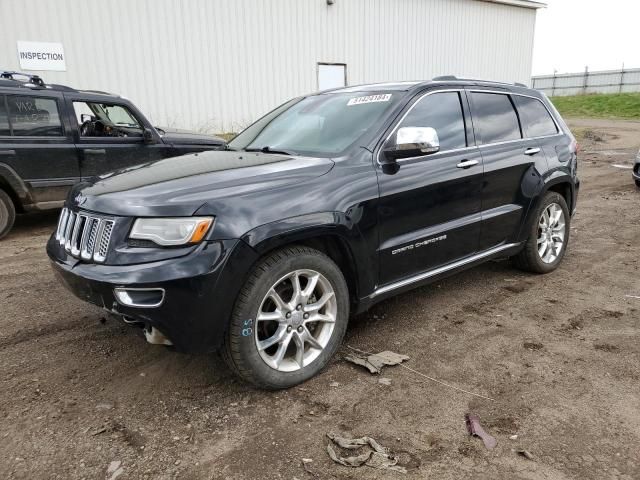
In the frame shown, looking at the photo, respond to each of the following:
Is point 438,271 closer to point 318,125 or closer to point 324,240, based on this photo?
point 324,240

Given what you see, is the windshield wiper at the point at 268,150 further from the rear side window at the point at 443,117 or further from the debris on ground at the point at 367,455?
the debris on ground at the point at 367,455

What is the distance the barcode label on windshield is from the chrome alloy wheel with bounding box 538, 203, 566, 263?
6.76ft

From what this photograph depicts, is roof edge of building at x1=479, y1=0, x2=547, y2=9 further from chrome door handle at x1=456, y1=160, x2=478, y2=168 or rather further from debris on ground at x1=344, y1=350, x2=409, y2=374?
debris on ground at x1=344, y1=350, x2=409, y2=374

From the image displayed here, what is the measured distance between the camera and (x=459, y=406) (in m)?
2.85

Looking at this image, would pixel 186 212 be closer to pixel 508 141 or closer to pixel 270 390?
pixel 270 390

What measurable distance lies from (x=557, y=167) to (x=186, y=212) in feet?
12.1

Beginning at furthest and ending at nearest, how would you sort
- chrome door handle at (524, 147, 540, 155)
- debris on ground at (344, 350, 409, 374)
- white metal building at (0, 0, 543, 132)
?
white metal building at (0, 0, 543, 132) → chrome door handle at (524, 147, 540, 155) → debris on ground at (344, 350, 409, 374)

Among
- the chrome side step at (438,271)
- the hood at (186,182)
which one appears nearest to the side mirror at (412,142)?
the hood at (186,182)

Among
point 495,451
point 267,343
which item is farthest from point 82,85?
point 495,451

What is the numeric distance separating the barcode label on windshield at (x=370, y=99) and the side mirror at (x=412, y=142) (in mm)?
460

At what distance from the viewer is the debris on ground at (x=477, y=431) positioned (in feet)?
8.32

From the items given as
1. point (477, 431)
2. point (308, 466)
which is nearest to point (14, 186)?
point (308, 466)

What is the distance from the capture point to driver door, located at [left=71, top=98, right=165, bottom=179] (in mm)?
6898

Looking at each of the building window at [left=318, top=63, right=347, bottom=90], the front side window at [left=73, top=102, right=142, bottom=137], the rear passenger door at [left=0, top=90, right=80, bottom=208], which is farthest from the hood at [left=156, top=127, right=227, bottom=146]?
the building window at [left=318, top=63, right=347, bottom=90]
